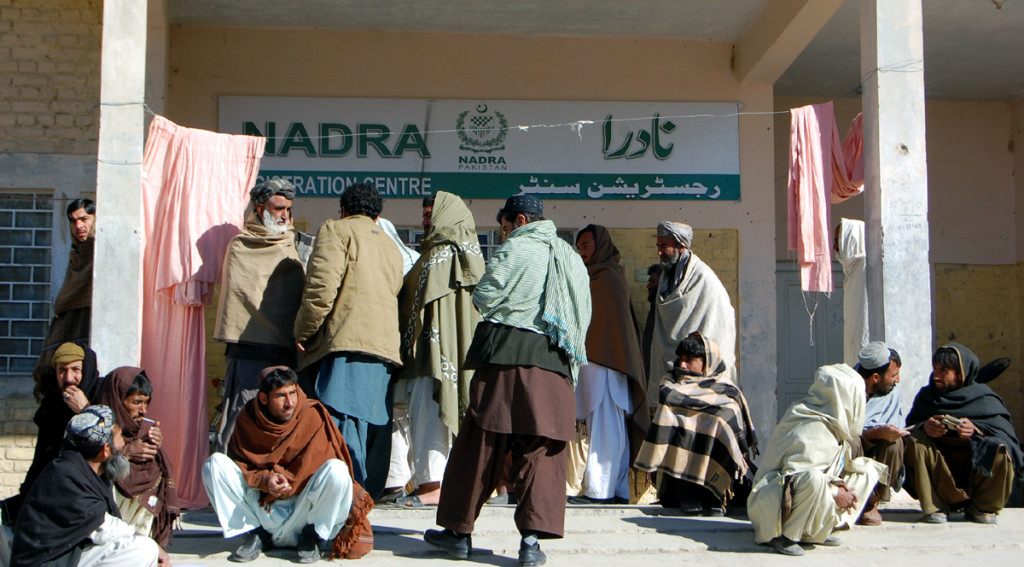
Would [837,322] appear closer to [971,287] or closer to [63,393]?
[971,287]

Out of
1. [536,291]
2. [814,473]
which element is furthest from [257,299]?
[814,473]

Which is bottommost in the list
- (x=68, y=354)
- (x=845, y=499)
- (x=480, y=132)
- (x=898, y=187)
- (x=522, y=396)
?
(x=845, y=499)

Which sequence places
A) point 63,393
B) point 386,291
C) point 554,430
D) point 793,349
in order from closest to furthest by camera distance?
point 554,430 < point 63,393 < point 386,291 < point 793,349

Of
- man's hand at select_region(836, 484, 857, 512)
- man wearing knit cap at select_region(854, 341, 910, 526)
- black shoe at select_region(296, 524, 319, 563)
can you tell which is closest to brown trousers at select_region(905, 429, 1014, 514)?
man wearing knit cap at select_region(854, 341, 910, 526)

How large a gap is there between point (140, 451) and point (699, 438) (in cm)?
282

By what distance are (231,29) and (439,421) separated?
405 centimetres

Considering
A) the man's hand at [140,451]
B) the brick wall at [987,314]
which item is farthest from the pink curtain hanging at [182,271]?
the brick wall at [987,314]

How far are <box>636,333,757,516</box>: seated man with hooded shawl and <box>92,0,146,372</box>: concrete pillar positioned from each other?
9.35 ft

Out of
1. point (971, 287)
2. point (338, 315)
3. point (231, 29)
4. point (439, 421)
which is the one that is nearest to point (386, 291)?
point (338, 315)

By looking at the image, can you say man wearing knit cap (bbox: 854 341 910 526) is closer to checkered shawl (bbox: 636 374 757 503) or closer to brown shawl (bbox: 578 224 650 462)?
checkered shawl (bbox: 636 374 757 503)

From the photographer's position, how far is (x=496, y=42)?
8289mm

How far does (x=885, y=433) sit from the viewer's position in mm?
5285

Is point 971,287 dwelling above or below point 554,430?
above

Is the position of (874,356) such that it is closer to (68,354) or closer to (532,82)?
(532,82)
